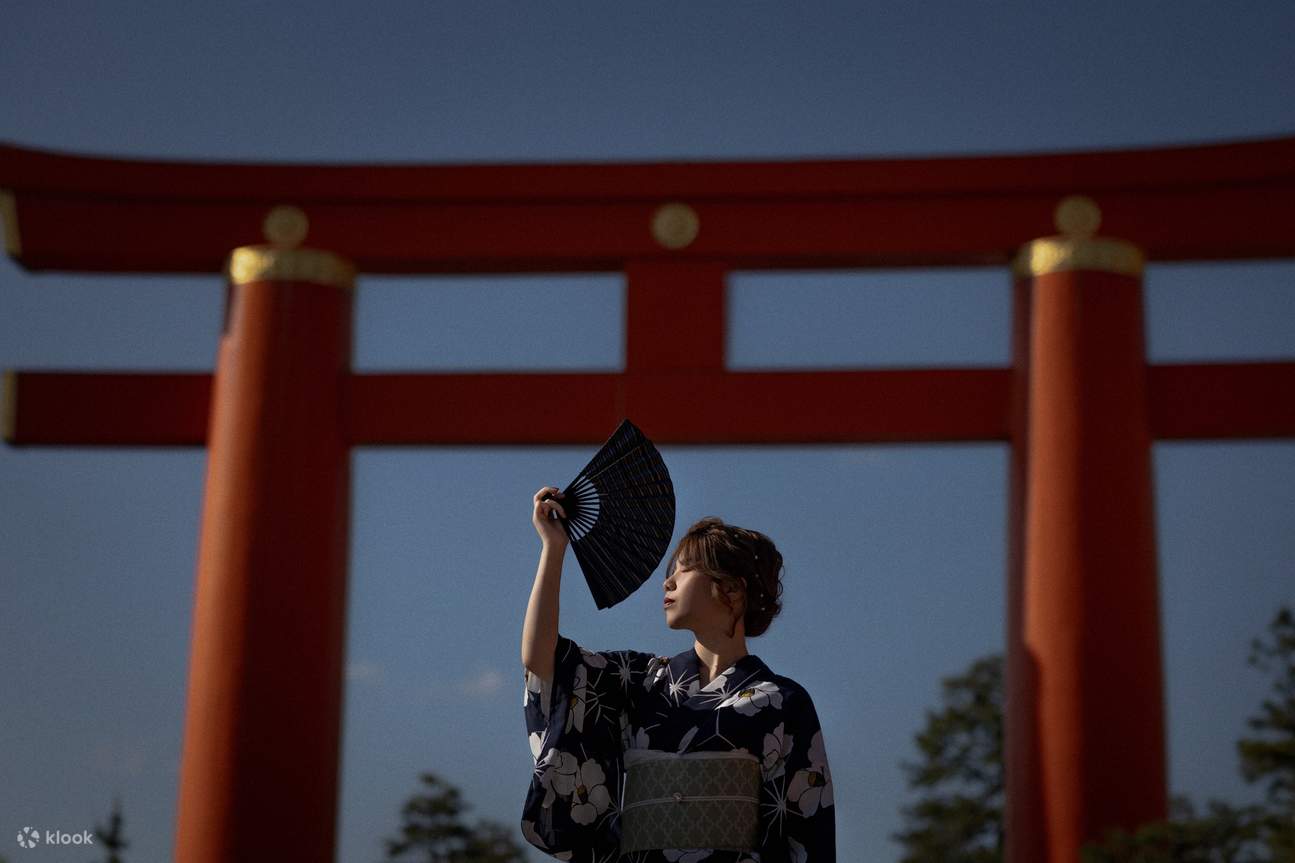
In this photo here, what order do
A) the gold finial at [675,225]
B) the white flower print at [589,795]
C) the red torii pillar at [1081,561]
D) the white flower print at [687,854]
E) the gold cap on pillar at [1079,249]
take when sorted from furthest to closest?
the gold finial at [675,225] < the gold cap on pillar at [1079,249] < the red torii pillar at [1081,561] < the white flower print at [589,795] < the white flower print at [687,854]

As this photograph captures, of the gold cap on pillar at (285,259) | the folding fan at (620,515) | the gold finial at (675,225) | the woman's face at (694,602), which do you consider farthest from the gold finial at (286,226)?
the woman's face at (694,602)

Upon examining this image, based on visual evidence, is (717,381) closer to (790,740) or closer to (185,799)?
(185,799)

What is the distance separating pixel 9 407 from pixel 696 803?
5560 millimetres

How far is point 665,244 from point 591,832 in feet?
15.3

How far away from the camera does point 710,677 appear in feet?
10.1

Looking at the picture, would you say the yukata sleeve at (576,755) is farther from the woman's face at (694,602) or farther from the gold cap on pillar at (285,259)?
the gold cap on pillar at (285,259)

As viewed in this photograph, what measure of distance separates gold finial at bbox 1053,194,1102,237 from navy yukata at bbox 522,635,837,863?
4647 millimetres

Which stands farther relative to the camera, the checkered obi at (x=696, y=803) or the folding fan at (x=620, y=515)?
the folding fan at (x=620, y=515)

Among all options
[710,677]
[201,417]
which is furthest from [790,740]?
[201,417]

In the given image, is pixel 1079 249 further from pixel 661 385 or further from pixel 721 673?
pixel 721 673

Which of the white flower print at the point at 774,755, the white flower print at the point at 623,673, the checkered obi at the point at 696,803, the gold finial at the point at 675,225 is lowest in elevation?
the checkered obi at the point at 696,803

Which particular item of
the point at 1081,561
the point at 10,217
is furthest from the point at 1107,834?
the point at 10,217

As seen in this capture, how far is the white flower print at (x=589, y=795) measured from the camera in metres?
3.02

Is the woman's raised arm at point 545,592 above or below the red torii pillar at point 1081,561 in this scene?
below
